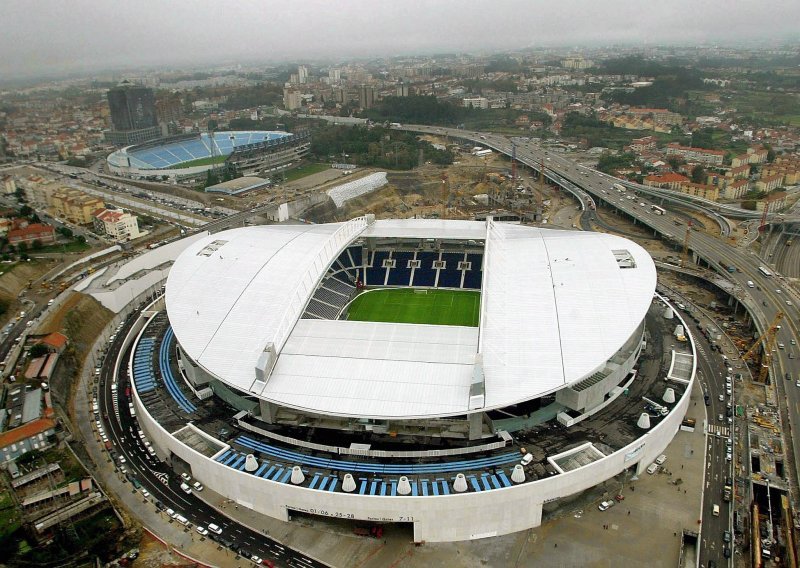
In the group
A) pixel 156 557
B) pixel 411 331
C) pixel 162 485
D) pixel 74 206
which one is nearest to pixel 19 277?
pixel 74 206

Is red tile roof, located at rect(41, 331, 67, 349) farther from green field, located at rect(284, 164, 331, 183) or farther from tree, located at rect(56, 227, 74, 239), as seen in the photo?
green field, located at rect(284, 164, 331, 183)

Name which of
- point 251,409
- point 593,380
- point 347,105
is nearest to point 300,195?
point 251,409

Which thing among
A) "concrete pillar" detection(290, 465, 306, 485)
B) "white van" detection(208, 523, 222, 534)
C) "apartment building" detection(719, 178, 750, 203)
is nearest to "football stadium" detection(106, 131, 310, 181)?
"apartment building" detection(719, 178, 750, 203)

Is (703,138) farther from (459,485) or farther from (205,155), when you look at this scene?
(459,485)

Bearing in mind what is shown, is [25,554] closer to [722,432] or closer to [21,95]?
[722,432]

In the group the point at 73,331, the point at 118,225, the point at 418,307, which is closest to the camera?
the point at 73,331

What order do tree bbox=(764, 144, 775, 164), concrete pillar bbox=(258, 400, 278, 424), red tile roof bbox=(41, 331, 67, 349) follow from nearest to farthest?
concrete pillar bbox=(258, 400, 278, 424) → red tile roof bbox=(41, 331, 67, 349) → tree bbox=(764, 144, 775, 164)

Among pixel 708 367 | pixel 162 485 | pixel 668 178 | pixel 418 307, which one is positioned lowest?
pixel 162 485
